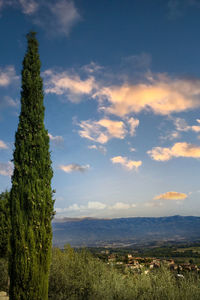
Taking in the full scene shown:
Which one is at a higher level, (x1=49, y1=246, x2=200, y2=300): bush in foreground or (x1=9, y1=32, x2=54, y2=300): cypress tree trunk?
(x1=9, y1=32, x2=54, y2=300): cypress tree trunk

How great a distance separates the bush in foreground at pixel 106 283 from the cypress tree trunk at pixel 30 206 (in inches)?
84.0

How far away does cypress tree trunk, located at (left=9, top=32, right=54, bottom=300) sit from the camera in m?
7.15

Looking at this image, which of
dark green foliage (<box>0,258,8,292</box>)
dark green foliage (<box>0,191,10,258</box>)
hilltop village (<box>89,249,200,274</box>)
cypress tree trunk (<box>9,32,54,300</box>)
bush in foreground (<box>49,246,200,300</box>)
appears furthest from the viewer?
dark green foliage (<box>0,258,8,292</box>)

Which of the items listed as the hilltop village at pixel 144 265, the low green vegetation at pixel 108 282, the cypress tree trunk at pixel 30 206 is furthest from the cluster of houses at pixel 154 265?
the cypress tree trunk at pixel 30 206

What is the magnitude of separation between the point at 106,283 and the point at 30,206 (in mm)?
3810

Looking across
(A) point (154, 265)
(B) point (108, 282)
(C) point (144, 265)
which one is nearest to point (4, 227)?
(B) point (108, 282)

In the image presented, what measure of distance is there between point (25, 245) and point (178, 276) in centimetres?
471

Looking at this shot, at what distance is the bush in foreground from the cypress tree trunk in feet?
7.00

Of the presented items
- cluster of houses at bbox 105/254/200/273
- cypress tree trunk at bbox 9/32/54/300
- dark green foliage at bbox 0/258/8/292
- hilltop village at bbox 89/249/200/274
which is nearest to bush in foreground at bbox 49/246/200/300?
hilltop village at bbox 89/249/200/274

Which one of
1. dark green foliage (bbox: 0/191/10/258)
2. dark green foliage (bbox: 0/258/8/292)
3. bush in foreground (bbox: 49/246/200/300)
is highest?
dark green foliage (bbox: 0/191/10/258)

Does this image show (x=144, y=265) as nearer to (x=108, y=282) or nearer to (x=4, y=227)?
(x=108, y=282)

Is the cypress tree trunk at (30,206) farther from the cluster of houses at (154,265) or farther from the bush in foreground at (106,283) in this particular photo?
the cluster of houses at (154,265)

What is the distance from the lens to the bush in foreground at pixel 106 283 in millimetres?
6824

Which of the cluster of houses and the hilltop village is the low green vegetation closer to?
the hilltop village
